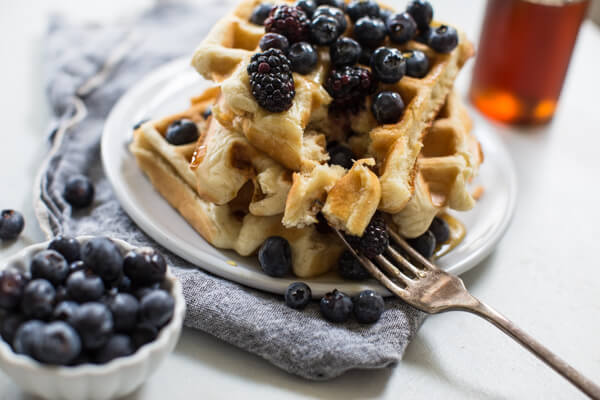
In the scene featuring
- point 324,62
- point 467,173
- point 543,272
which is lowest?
point 543,272

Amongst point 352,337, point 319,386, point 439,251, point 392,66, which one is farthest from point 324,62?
point 319,386

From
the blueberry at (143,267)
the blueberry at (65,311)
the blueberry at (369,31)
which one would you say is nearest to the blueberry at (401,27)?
the blueberry at (369,31)

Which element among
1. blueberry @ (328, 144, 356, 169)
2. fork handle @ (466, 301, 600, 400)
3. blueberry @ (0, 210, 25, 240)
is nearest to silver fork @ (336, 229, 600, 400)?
fork handle @ (466, 301, 600, 400)

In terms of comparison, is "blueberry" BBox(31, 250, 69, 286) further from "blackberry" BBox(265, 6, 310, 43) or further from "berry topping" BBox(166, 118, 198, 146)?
"blackberry" BBox(265, 6, 310, 43)

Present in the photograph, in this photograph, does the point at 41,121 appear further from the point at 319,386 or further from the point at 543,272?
the point at 543,272

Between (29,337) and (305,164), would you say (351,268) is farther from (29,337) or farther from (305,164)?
(29,337)
